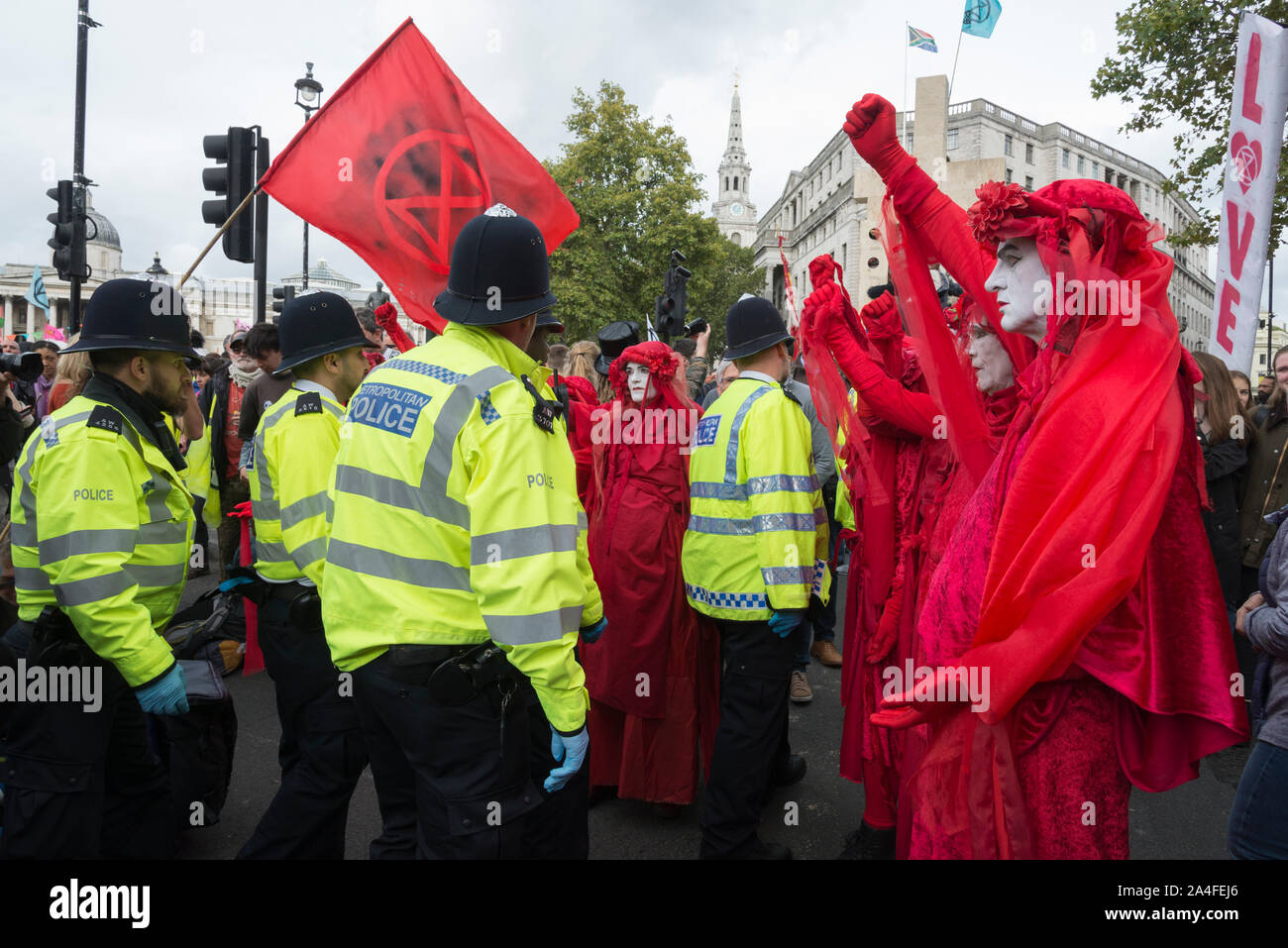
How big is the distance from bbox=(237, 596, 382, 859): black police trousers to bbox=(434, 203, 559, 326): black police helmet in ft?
5.05

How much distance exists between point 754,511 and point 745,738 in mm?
931

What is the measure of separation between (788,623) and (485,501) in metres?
1.73

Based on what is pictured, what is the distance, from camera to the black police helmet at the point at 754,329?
143 inches

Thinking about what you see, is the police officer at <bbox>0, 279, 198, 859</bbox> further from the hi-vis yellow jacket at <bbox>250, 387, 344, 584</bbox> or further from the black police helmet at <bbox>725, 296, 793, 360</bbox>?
the black police helmet at <bbox>725, 296, 793, 360</bbox>

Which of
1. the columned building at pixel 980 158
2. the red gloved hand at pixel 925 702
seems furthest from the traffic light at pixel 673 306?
the columned building at pixel 980 158

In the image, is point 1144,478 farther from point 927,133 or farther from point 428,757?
point 927,133

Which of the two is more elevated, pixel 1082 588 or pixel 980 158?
pixel 980 158

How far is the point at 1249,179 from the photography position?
5816 millimetres

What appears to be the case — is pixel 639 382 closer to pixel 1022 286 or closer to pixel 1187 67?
pixel 1022 286

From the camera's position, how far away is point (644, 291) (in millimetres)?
32844

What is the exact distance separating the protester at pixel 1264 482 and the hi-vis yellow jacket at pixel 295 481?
536 centimetres

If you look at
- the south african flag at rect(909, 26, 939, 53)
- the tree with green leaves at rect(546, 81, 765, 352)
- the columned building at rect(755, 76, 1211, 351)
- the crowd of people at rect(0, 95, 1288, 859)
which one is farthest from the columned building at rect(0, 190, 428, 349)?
the crowd of people at rect(0, 95, 1288, 859)

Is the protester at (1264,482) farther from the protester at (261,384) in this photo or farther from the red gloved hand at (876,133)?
the protester at (261,384)

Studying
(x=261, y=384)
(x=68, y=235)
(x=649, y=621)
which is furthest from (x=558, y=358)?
(x=68, y=235)
